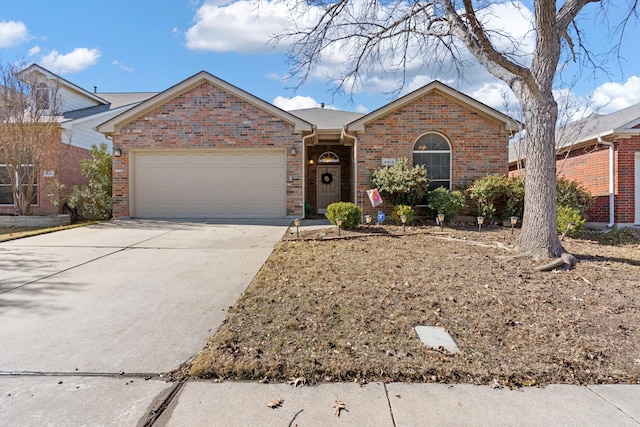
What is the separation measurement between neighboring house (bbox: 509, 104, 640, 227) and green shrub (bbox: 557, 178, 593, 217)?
1.20 metres

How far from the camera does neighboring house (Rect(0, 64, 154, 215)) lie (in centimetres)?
1274

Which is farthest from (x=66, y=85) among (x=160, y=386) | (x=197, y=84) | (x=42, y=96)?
(x=160, y=386)

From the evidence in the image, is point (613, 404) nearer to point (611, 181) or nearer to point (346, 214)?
point (346, 214)

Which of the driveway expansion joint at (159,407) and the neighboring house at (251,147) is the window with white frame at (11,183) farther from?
the driveway expansion joint at (159,407)

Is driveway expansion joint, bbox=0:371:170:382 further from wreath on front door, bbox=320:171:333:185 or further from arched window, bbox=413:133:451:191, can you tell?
wreath on front door, bbox=320:171:333:185

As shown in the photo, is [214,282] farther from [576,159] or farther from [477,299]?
[576,159]

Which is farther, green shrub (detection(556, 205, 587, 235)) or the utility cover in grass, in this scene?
green shrub (detection(556, 205, 587, 235))

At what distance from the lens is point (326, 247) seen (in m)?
7.17

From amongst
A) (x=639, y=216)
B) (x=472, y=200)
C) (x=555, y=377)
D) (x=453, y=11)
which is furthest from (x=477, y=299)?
(x=639, y=216)

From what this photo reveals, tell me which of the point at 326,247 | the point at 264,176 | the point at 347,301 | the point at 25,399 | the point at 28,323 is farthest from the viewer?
the point at 264,176

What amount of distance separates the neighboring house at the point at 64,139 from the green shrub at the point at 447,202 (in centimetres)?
1109

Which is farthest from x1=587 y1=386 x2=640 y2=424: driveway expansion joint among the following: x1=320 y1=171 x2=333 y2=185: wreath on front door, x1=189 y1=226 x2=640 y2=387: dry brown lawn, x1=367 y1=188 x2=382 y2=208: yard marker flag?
x1=320 y1=171 x2=333 y2=185: wreath on front door

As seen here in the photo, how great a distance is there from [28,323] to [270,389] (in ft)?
9.16

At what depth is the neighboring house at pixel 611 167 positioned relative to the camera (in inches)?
394
